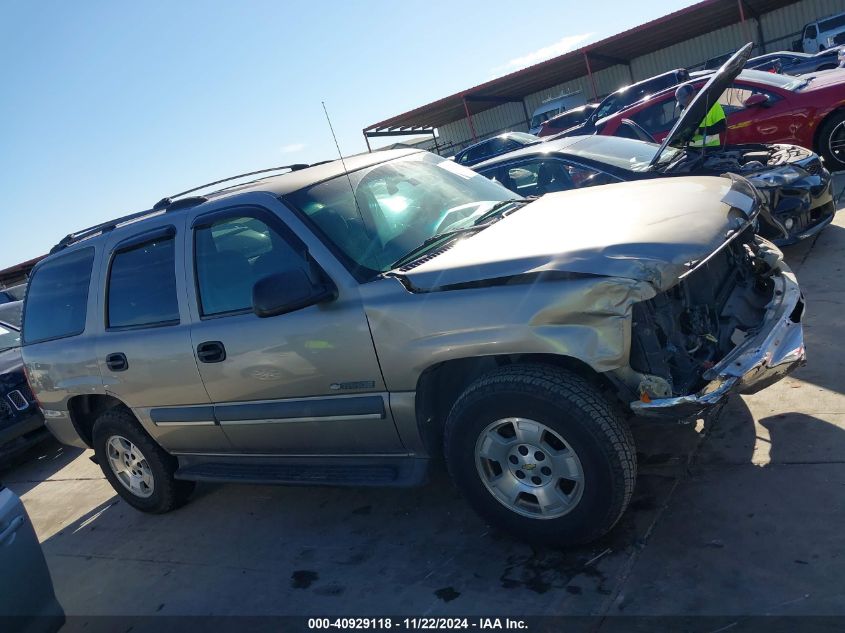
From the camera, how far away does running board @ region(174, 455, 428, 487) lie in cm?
341

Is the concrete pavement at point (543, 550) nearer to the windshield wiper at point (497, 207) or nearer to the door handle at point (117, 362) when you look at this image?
the door handle at point (117, 362)

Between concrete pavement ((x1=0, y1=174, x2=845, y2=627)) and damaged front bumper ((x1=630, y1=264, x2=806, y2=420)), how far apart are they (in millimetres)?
610

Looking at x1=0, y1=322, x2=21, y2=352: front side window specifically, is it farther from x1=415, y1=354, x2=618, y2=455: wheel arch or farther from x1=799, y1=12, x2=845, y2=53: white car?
x1=799, y1=12, x2=845, y2=53: white car

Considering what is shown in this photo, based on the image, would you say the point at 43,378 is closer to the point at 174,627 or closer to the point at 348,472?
the point at 174,627

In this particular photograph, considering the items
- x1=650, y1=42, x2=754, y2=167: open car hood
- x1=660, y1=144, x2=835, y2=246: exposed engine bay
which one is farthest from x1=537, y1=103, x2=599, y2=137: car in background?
x1=650, y1=42, x2=754, y2=167: open car hood

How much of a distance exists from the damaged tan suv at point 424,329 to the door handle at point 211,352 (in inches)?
0.6

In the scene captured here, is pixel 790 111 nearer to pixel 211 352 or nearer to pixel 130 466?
pixel 211 352

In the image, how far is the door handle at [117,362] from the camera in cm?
436

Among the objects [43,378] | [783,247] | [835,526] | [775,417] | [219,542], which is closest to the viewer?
[835,526]

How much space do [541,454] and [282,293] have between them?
1387 millimetres

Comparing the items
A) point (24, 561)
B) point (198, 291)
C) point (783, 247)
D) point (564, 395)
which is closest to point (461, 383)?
point (564, 395)

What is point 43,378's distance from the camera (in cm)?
505

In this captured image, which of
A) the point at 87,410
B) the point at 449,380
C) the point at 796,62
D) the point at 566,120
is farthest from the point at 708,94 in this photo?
the point at 796,62

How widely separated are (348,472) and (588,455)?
4.49ft
